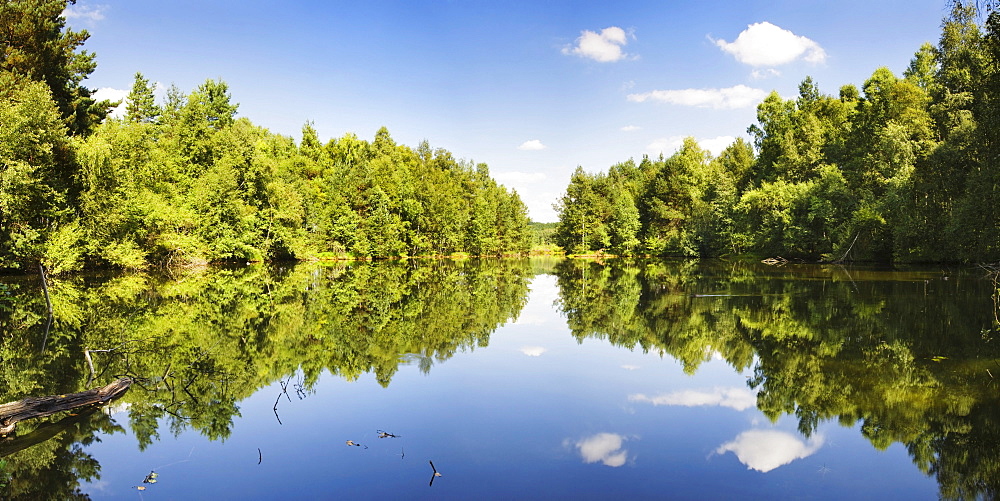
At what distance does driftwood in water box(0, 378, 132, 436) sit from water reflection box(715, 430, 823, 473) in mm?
8224

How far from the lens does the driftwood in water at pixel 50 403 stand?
21.7ft

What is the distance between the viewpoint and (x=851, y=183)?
4391cm

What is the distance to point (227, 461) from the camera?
6262mm

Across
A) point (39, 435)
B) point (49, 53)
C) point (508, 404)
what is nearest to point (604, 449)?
point (508, 404)

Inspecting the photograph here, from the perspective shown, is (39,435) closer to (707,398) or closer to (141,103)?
(707,398)

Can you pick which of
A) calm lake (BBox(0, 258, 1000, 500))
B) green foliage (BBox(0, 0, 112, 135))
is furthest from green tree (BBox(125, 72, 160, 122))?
calm lake (BBox(0, 258, 1000, 500))

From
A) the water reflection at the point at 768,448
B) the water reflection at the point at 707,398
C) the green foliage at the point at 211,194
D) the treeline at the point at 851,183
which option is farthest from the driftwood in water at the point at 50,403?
the treeline at the point at 851,183

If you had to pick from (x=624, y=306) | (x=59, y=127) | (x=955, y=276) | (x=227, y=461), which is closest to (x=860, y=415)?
(x=227, y=461)

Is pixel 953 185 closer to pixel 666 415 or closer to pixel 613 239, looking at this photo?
pixel 666 415

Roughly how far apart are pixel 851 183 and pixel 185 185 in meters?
50.4

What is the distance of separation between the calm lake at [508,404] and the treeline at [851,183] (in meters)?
13.1

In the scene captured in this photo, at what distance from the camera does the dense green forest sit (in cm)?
2458

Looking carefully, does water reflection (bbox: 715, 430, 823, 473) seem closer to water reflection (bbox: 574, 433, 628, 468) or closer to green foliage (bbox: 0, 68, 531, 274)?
water reflection (bbox: 574, 433, 628, 468)

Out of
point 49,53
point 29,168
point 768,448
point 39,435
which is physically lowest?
point 768,448
